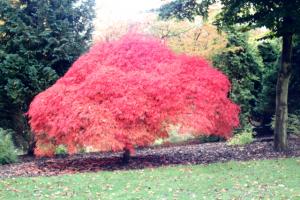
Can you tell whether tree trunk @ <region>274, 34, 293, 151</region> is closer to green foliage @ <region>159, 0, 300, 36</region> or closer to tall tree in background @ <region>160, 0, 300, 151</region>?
tall tree in background @ <region>160, 0, 300, 151</region>

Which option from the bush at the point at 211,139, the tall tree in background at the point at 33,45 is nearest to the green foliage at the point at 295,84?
the bush at the point at 211,139

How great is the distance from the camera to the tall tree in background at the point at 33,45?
1589 cm

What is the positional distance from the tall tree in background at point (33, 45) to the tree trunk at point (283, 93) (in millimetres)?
7006

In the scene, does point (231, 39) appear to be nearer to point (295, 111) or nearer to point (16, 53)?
point (295, 111)

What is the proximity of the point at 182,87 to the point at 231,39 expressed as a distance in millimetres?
8748

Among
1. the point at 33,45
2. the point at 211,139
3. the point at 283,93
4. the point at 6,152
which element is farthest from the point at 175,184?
the point at 211,139

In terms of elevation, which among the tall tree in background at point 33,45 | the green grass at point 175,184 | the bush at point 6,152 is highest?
the tall tree in background at point 33,45

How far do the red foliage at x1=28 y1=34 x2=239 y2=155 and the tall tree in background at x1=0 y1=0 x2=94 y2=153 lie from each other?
11.6ft

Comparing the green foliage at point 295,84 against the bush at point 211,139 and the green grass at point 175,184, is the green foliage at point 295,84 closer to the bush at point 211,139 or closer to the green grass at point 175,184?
the bush at point 211,139

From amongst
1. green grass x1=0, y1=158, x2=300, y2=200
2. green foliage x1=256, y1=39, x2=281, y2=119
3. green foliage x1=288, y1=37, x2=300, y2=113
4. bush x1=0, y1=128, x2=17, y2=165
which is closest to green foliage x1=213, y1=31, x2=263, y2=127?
green foliage x1=256, y1=39, x2=281, y2=119

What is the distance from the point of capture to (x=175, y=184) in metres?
9.82

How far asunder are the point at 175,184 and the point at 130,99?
2.60 m

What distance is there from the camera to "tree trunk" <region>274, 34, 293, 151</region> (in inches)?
531

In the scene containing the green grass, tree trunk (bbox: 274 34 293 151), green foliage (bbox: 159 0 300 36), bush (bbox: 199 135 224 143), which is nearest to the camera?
the green grass
